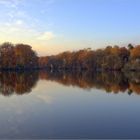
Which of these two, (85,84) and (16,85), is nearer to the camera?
(16,85)

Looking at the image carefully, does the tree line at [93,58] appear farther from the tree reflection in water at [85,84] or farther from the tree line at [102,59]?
the tree reflection in water at [85,84]

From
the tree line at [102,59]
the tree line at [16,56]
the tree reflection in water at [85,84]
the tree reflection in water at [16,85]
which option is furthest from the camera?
the tree line at [16,56]

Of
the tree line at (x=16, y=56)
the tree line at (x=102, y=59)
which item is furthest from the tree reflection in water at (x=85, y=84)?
the tree line at (x=16, y=56)

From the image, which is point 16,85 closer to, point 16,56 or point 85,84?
point 85,84

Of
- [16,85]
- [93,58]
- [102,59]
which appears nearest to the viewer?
[16,85]

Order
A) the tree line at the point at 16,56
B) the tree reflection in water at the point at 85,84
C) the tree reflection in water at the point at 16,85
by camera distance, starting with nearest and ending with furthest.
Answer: the tree reflection in water at the point at 16,85
the tree reflection in water at the point at 85,84
the tree line at the point at 16,56

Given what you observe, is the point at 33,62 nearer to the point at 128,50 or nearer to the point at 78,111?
the point at 128,50

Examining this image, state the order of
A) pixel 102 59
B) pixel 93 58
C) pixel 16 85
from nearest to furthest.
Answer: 1. pixel 16 85
2. pixel 102 59
3. pixel 93 58

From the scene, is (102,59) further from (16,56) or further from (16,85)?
(16,85)

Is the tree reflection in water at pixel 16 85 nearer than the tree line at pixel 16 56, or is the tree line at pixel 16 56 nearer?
the tree reflection in water at pixel 16 85

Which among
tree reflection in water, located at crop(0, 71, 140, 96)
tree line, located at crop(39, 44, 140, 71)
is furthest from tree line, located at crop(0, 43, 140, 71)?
tree reflection in water, located at crop(0, 71, 140, 96)

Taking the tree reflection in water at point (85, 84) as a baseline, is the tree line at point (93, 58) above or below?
above

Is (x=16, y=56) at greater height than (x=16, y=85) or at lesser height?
greater

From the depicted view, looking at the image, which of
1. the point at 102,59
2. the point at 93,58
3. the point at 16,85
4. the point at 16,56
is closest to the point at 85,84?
the point at 16,85
